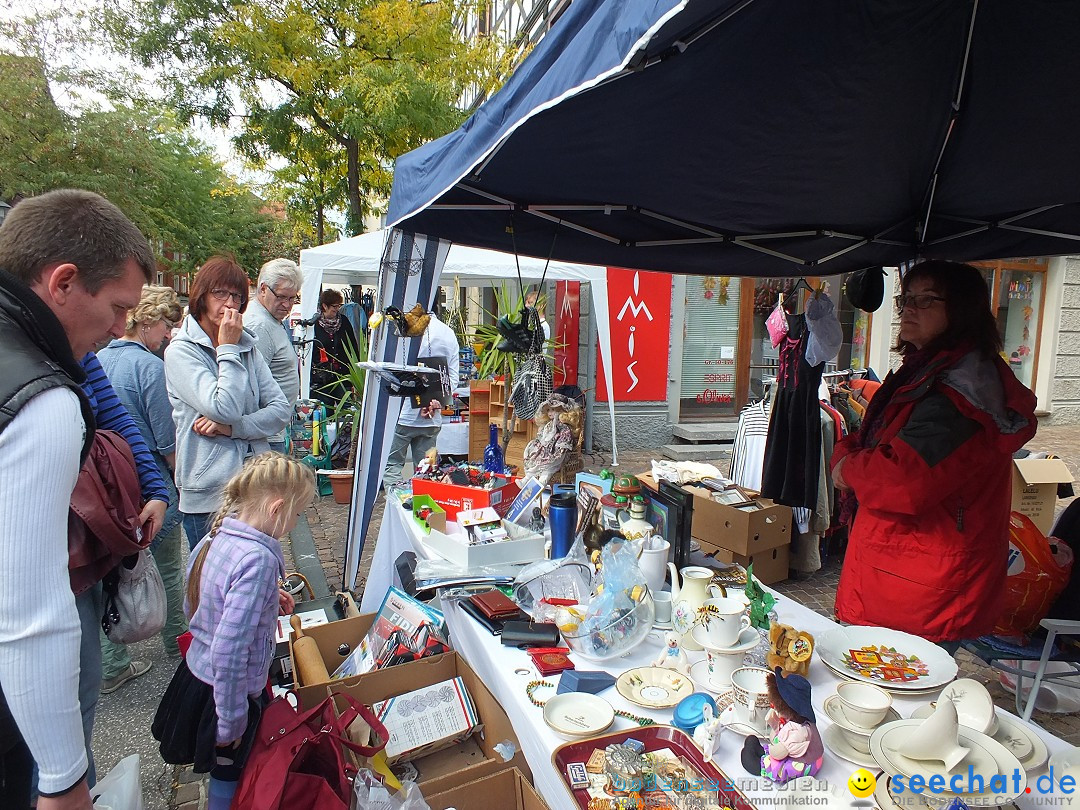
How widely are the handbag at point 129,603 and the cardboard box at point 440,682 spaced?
0.49 m

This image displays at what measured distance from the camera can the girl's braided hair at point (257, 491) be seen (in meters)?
1.80

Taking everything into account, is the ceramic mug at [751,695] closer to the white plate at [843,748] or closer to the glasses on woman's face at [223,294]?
the white plate at [843,748]

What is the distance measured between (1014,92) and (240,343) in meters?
3.08

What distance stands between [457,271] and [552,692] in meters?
5.86

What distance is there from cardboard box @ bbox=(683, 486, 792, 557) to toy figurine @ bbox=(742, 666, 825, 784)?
7.95 feet

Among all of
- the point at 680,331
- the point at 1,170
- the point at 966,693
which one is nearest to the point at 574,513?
the point at 966,693

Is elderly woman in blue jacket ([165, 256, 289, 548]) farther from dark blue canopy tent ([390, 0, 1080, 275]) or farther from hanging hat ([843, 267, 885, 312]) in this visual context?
hanging hat ([843, 267, 885, 312])

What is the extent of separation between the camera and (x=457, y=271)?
6.88 m

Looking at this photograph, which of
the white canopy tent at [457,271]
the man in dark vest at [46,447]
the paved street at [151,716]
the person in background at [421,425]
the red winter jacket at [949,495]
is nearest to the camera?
the man in dark vest at [46,447]

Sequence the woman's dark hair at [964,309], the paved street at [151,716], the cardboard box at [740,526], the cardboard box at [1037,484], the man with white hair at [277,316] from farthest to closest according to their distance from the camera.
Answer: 1. the cardboard box at [740,526]
2. the cardboard box at [1037,484]
3. the man with white hair at [277,316]
4. the paved street at [151,716]
5. the woman's dark hair at [964,309]

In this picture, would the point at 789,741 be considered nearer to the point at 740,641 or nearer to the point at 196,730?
the point at 740,641

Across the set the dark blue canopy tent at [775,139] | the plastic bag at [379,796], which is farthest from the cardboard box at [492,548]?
the dark blue canopy tent at [775,139]

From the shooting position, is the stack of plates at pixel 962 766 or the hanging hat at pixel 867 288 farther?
the hanging hat at pixel 867 288

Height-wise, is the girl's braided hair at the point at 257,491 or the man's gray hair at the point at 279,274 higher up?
the man's gray hair at the point at 279,274
